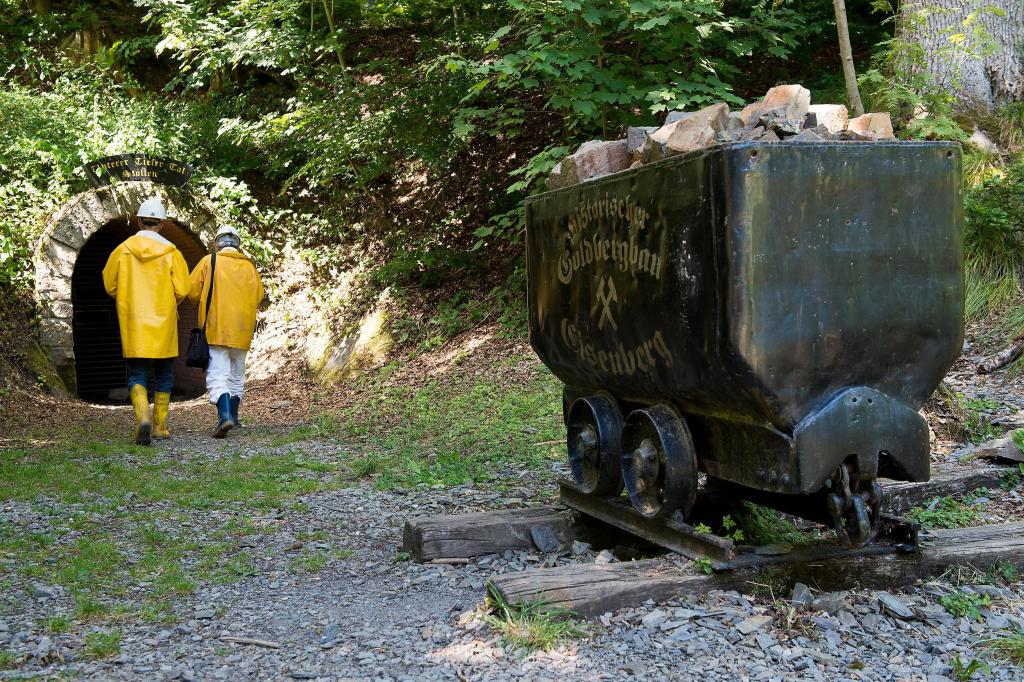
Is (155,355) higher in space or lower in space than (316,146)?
lower

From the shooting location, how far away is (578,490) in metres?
4.79

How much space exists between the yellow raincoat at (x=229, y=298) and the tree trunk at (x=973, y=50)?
676 centimetres

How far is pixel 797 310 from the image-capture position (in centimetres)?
338

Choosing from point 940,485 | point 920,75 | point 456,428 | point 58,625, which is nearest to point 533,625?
point 58,625

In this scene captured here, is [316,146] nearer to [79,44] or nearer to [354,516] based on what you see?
[79,44]

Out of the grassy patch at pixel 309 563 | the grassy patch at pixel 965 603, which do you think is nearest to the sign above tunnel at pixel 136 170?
the grassy patch at pixel 309 563

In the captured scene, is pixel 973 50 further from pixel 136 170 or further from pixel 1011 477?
pixel 136 170

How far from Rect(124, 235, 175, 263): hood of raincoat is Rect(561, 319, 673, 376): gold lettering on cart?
5.00 meters

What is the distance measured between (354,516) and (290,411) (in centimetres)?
449

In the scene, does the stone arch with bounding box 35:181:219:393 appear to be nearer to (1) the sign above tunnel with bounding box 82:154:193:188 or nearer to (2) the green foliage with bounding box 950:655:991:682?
(1) the sign above tunnel with bounding box 82:154:193:188

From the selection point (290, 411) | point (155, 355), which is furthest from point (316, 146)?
point (155, 355)

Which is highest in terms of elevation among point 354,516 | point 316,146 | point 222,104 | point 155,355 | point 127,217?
point 222,104

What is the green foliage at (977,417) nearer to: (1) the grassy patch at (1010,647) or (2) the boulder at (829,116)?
(1) the grassy patch at (1010,647)

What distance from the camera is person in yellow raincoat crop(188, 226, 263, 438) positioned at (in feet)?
28.0
